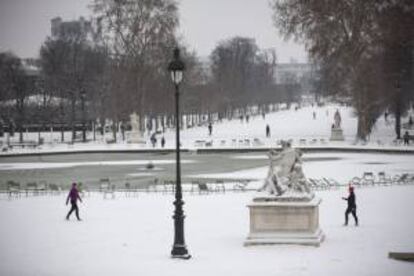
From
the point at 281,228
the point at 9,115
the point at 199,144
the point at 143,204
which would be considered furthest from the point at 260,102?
the point at 281,228

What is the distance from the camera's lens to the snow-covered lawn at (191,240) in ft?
Answer: 66.3

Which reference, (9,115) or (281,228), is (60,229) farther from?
(9,115)

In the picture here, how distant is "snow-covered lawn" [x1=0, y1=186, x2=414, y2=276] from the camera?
2020cm

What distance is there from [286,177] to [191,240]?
313 cm

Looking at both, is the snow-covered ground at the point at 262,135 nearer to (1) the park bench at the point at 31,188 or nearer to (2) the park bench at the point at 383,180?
(2) the park bench at the point at 383,180

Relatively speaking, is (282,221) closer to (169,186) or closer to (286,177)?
(286,177)

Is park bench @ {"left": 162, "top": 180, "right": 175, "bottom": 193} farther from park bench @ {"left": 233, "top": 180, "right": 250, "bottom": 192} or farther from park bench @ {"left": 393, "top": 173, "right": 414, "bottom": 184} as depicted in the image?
park bench @ {"left": 393, "top": 173, "right": 414, "bottom": 184}

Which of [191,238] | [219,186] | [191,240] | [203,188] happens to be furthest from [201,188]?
[191,240]

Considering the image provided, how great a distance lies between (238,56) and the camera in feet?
483

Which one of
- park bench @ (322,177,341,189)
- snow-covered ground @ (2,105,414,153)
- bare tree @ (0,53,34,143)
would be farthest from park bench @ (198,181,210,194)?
bare tree @ (0,53,34,143)

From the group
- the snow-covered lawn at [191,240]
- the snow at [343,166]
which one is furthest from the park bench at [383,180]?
the snow-covered lawn at [191,240]

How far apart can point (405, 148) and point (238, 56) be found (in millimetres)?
87856

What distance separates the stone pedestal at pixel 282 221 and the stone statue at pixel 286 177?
0.32m

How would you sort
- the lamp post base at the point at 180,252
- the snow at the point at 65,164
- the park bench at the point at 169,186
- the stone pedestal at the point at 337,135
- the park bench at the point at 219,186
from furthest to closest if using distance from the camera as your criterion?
the stone pedestal at the point at 337,135 → the snow at the point at 65,164 → the park bench at the point at 169,186 → the park bench at the point at 219,186 → the lamp post base at the point at 180,252
